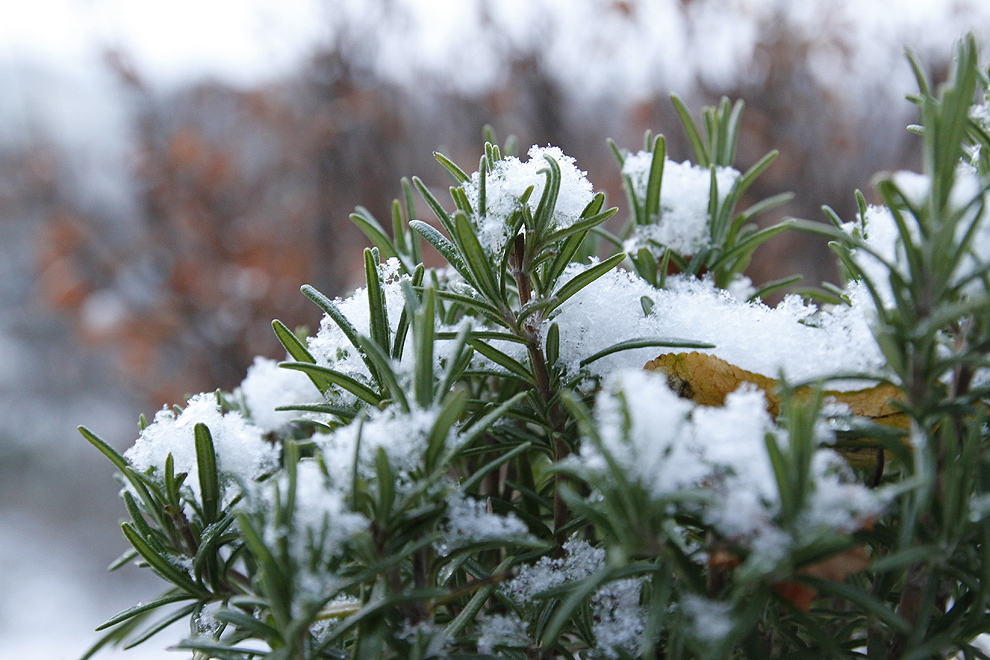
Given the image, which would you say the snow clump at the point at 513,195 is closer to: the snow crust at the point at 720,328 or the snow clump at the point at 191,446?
the snow crust at the point at 720,328

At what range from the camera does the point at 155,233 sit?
284cm

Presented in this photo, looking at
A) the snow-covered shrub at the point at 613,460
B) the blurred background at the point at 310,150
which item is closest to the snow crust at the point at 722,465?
the snow-covered shrub at the point at 613,460

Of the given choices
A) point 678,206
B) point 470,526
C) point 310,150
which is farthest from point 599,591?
point 310,150

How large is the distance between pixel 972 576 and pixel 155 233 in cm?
304

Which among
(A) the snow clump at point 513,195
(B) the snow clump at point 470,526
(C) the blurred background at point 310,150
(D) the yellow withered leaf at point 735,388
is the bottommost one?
A: (B) the snow clump at point 470,526

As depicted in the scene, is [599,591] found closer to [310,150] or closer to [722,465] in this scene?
[722,465]

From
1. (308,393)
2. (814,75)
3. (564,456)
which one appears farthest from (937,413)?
(814,75)

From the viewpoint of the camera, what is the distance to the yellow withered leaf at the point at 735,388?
1.42ft

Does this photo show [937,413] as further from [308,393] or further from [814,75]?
[814,75]

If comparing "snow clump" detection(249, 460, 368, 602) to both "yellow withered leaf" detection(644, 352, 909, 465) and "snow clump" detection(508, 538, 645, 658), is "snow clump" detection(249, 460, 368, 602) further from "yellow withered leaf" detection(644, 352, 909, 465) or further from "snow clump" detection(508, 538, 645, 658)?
"yellow withered leaf" detection(644, 352, 909, 465)

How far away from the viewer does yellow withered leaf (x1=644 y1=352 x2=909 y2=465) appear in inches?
17.0

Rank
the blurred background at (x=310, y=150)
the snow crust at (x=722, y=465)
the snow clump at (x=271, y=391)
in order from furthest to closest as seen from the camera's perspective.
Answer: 1. the blurred background at (x=310, y=150)
2. the snow clump at (x=271, y=391)
3. the snow crust at (x=722, y=465)

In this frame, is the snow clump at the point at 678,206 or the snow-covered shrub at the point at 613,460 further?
the snow clump at the point at 678,206

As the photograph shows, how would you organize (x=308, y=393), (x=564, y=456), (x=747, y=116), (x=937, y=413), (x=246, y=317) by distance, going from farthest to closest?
(x=747, y=116) < (x=246, y=317) < (x=308, y=393) < (x=564, y=456) < (x=937, y=413)
